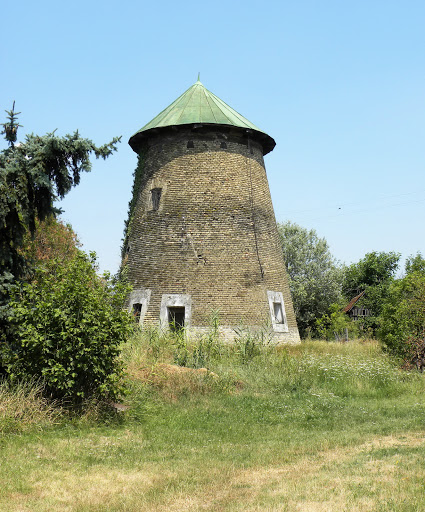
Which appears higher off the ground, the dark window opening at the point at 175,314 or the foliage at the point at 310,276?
the foliage at the point at 310,276

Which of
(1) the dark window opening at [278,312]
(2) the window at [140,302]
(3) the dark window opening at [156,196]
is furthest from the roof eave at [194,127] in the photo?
(1) the dark window opening at [278,312]

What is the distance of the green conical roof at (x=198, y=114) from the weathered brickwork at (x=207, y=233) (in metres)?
0.44

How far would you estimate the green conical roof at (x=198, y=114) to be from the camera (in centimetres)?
2148

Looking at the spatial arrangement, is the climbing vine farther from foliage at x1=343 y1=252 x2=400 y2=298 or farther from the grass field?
foliage at x1=343 y1=252 x2=400 y2=298

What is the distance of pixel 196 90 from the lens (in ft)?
77.8

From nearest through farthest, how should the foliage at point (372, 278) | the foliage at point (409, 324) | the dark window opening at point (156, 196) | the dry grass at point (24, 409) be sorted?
1. the dry grass at point (24, 409)
2. the foliage at point (409, 324)
3. the dark window opening at point (156, 196)
4. the foliage at point (372, 278)

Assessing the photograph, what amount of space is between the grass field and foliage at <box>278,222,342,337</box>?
2624 centimetres

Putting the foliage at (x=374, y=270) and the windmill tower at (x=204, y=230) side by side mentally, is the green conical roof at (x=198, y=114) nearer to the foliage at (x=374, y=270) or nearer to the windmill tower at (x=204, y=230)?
the windmill tower at (x=204, y=230)

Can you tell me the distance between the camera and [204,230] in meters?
20.7

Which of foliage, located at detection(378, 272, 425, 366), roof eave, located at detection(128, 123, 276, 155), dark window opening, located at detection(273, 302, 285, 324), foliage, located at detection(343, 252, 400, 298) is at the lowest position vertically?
foliage, located at detection(378, 272, 425, 366)

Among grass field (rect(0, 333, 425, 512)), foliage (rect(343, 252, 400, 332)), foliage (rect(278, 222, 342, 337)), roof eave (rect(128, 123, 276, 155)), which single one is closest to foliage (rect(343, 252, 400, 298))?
foliage (rect(343, 252, 400, 332))

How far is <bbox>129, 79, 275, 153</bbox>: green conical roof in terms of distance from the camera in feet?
70.5

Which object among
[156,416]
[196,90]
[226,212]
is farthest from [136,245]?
[156,416]

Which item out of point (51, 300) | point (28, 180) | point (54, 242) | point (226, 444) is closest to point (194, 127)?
point (54, 242)
